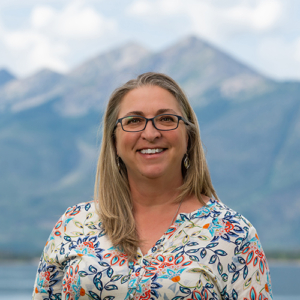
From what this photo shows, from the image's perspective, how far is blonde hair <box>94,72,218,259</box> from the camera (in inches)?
94.3

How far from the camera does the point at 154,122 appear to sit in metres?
2.29

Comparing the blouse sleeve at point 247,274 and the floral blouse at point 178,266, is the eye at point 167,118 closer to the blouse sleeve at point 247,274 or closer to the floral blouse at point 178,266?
the floral blouse at point 178,266

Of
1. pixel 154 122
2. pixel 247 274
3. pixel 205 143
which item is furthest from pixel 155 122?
pixel 205 143

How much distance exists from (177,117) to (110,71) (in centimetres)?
18464

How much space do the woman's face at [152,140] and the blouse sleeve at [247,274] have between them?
0.47 meters

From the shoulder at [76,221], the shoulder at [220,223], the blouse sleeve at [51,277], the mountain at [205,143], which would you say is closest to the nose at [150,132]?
the shoulder at [220,223]

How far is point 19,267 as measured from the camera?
115938 millimetres

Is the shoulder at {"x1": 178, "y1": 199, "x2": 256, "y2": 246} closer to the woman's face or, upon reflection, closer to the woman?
the woman

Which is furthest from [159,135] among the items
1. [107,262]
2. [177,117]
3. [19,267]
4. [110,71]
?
[110,71]

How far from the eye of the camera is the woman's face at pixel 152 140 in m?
2.29

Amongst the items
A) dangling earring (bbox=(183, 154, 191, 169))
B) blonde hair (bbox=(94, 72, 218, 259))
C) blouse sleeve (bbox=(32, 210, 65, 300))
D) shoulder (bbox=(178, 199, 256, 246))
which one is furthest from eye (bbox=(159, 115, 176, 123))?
blouse sleeve (bbox=(32, 210, 65, 300))

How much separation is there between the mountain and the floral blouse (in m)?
111

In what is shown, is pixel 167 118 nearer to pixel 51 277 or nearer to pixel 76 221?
pixel 76 221

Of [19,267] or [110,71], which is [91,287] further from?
[110,71]
